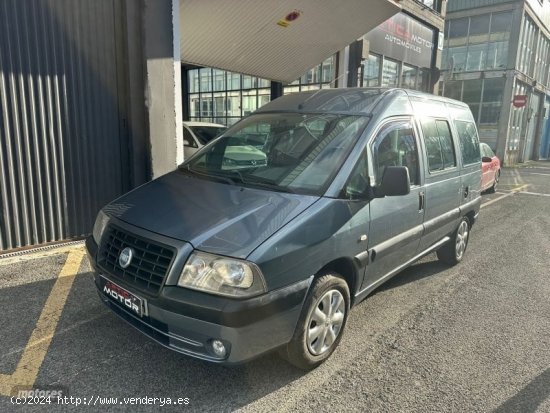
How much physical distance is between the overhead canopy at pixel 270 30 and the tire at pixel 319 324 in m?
5.48

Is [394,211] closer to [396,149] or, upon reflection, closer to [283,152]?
[396,149]

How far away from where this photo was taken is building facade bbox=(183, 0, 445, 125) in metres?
11.4

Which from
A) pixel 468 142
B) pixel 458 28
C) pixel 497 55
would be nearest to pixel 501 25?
pixel 497 55

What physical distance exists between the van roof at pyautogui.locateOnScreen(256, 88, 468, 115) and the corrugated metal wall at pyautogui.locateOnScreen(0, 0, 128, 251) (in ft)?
8.21

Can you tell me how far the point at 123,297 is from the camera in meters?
2.62

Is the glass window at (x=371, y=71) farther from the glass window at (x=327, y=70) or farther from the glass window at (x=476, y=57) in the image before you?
the glass window at (x=476, y=57)

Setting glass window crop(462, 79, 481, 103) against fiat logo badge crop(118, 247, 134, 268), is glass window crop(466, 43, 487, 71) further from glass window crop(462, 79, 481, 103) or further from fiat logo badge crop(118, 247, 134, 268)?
fiat logo badge crop(118, 247, 134, 268)

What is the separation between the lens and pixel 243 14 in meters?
7.44

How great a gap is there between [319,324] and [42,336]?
2.13 m

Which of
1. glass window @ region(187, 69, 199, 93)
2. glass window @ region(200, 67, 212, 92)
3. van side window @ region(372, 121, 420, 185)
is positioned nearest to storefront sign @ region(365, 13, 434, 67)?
glass window @ region(200, 67, 212, 92)

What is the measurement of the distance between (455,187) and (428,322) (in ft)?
5.53

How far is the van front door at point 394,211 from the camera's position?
324 cm

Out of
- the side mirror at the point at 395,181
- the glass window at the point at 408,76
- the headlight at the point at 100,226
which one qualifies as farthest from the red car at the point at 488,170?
the headlight at the point at 100,226

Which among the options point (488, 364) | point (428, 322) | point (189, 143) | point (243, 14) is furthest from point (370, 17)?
point (488, 364)
